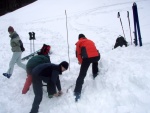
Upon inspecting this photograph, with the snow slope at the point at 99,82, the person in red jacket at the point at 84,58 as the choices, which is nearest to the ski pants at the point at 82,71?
the person in red jacket at the point at 84,58

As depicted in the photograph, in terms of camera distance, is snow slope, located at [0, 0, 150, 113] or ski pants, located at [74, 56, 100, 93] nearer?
snow slope, located at [0, 0, 150, 113]

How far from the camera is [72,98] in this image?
6840mm

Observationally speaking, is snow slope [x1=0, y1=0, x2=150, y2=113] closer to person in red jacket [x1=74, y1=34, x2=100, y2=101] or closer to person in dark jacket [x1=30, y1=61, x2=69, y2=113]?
person in red jacket [x1=74, y1=34, x2=100, y2=101]

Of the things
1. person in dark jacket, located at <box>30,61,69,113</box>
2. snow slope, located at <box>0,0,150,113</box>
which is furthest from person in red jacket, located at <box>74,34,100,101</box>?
person in dark jacket, located at <box>30,61,69,113</box>

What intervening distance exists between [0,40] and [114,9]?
11314 millimetres

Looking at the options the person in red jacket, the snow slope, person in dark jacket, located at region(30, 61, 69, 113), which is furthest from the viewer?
the person in red jacket

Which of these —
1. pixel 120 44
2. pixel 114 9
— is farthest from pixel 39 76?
pixel 114 9

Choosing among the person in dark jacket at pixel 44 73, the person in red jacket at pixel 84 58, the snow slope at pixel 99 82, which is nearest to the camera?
the snow slope at pixel 99 82

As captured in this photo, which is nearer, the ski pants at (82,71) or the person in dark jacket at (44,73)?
the person in dark jacket at (44,73)

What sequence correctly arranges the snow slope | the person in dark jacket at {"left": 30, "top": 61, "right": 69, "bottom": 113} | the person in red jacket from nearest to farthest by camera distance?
the snow slope, the person in dark jacket at {"left": 30, "top": 61, "right": 69, "bottom": 113}, the person in red jacket

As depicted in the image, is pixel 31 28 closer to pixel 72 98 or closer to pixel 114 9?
pixel 114 9

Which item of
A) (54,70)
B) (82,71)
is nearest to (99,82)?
(82,71)

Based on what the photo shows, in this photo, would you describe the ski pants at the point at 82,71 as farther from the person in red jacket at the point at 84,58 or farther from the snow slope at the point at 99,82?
the snow slope at the point at 99,82

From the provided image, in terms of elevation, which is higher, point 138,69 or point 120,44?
point 120,44
